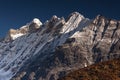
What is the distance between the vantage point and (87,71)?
30.7 metres

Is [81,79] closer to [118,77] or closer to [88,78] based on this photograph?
[88,78]

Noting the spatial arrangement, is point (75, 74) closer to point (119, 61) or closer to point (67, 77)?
point (67, 77)

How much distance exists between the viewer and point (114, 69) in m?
30.5

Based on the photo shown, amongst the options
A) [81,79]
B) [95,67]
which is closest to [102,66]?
[95,67]

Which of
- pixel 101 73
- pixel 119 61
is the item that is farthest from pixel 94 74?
pixel 119 61

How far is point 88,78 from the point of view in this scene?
Answer: 96.4ft

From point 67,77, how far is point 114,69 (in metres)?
2.95

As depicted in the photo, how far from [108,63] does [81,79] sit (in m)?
2.97

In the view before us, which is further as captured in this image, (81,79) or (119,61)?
(119,61)

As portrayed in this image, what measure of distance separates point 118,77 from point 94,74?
148 cm

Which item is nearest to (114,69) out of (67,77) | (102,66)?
(102,66)

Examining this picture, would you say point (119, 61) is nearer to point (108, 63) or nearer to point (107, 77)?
point (108, 63)

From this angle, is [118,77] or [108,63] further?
[108,63]

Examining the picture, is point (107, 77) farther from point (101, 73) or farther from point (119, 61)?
point (119, 61)
